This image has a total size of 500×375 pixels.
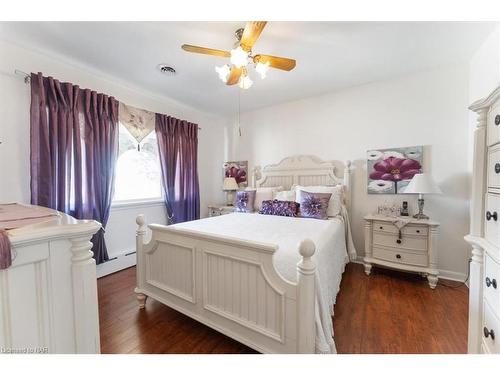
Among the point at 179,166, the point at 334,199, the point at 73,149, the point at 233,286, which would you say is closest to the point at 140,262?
the point at 233,286

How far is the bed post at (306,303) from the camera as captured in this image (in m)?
1.05

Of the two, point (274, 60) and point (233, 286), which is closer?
point (233, 286)

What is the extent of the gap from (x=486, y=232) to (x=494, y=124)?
0.48m

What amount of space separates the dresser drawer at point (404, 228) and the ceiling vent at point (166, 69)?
2901 millimetres

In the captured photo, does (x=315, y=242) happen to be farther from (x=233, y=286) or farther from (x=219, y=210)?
(x=219, y=210)

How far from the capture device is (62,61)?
213cm

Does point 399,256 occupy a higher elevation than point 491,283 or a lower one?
lower

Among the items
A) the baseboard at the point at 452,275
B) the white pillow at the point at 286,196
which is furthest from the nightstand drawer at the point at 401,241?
the white pillow at the point at 286,196

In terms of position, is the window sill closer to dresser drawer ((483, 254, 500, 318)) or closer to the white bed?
the white bed

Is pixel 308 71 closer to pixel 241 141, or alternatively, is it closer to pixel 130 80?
pixel 241 141

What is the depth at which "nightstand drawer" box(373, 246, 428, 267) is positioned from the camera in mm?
2195

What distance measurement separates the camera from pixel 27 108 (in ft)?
6.47

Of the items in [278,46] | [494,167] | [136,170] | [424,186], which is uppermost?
[278,46]

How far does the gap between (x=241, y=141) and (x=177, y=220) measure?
5.96ft
